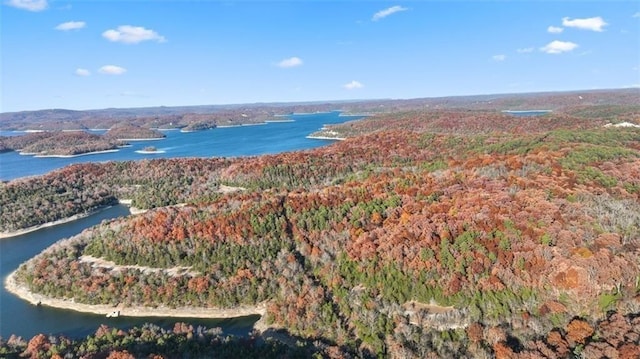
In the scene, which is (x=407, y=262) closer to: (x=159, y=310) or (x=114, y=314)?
(x=159, y=310)

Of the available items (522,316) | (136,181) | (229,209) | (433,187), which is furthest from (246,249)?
(136,181)

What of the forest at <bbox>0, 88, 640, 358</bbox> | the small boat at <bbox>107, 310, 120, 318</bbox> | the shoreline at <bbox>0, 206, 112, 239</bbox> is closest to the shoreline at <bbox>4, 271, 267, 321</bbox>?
the small boat at <bbox>107, 310, 120, 318</bbox>

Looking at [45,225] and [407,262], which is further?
[45,225]

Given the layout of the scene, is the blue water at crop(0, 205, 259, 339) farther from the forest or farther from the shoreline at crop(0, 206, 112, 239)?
the shoreline at crop(0, 206, 112, 239)

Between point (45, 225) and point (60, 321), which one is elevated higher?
point (45, 225)

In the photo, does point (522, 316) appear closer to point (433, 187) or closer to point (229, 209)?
point (433, 187)

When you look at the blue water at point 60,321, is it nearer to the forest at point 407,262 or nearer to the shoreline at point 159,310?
the shoreline at point 159,310

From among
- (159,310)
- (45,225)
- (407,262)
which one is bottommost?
(159,310)

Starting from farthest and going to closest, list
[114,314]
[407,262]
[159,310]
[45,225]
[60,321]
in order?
1. [45,225]
2. [159,310]
3. [114,314]
4. [60,321]
5. [407,262]

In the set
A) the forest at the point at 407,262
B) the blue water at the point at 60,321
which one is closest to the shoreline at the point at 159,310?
the blue water at the point at 60,321

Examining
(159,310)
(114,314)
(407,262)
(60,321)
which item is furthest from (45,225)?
(407,262)
